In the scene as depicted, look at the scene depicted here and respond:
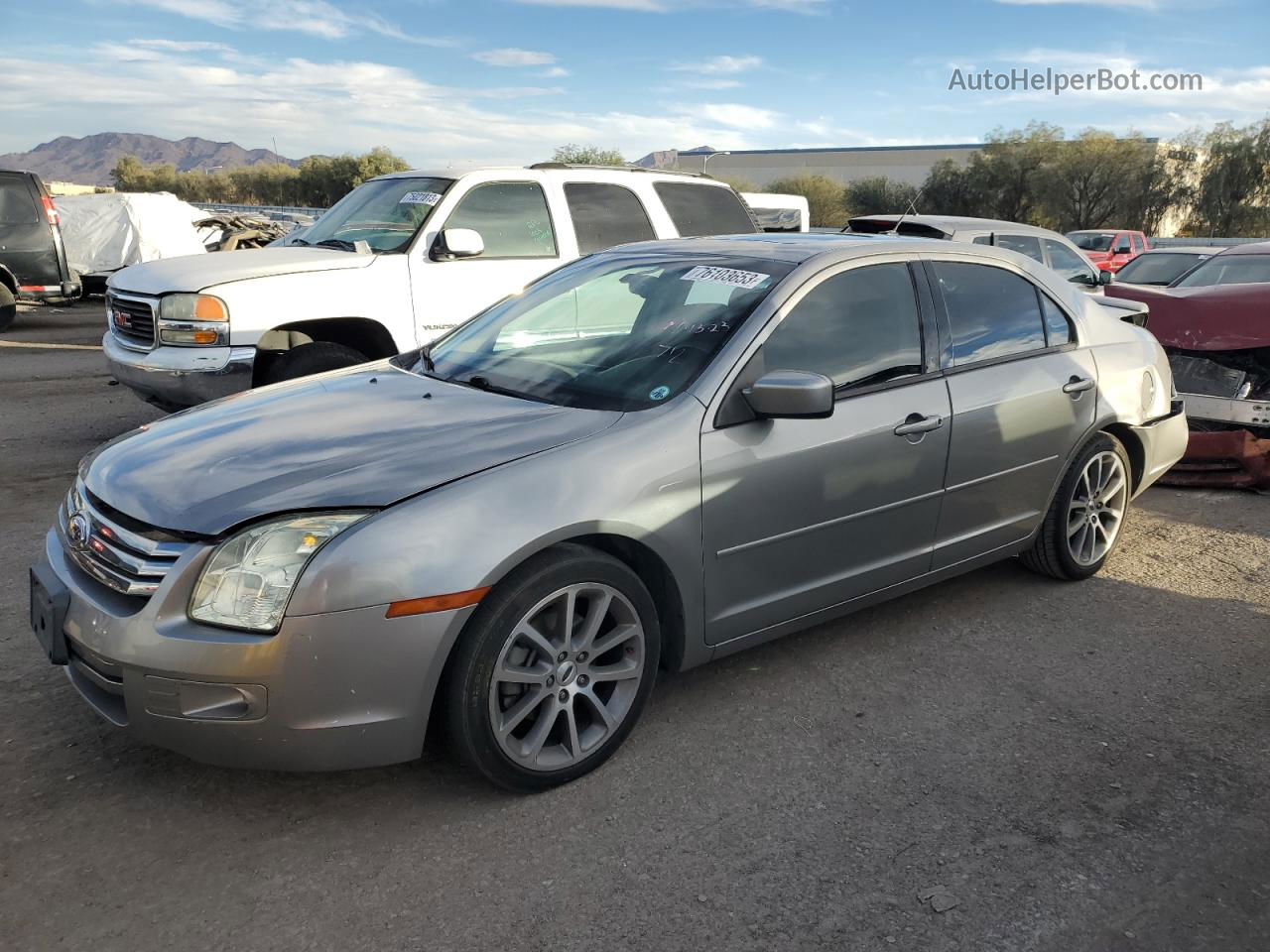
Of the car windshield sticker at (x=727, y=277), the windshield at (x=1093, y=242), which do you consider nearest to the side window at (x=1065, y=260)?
the car windshield sticker at (x=727, y=277)

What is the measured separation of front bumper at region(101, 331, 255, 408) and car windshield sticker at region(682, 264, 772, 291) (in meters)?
3.41

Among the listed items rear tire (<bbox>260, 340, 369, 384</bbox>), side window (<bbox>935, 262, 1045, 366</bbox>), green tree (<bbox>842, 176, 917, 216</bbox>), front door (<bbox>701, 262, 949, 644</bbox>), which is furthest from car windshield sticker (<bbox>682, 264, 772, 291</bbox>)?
green tree (<bbox>842, 176, 917, 216</bbox>)

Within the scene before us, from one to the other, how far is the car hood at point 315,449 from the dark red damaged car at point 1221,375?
5.07 m

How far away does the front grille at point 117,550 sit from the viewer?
9.18ft

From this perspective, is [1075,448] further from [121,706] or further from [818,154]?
[818,154]

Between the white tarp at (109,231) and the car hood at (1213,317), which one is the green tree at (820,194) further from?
the car hood at (1213,317)

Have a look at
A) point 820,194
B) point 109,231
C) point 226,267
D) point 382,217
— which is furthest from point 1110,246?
Answer: point 820,194

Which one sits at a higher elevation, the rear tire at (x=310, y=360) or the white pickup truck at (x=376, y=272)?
the white pickup truck at (x=376, y=272)

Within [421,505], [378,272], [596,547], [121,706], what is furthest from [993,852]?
[378,272]

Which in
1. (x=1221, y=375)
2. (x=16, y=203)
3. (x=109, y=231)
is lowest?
(x=1221, y=375)

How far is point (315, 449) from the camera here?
3131mm

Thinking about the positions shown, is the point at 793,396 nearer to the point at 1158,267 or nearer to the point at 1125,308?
the point at 1125,308

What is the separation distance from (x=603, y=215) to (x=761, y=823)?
18.4 ft

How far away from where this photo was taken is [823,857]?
2.81m
